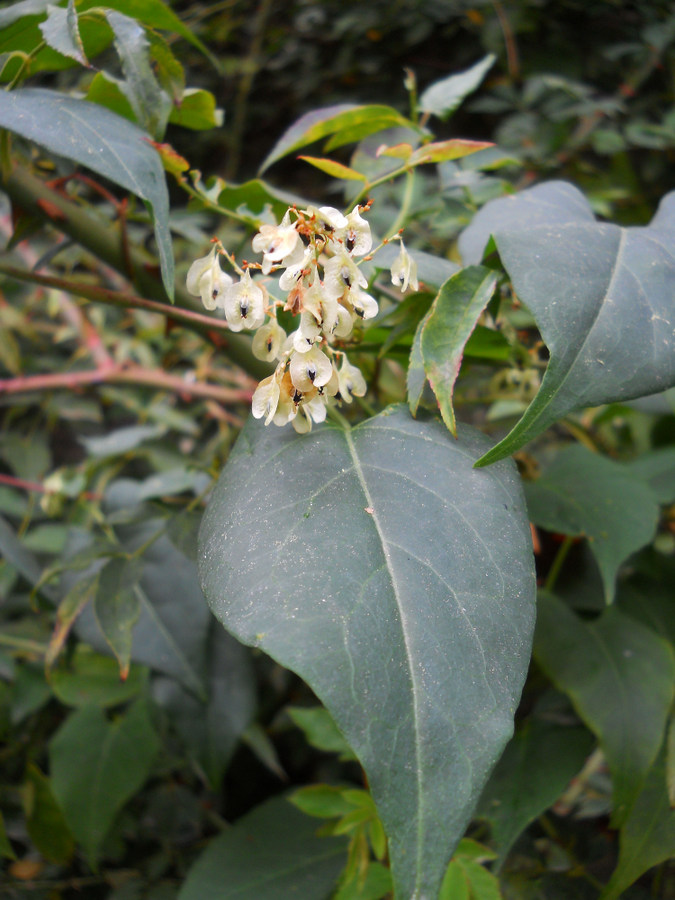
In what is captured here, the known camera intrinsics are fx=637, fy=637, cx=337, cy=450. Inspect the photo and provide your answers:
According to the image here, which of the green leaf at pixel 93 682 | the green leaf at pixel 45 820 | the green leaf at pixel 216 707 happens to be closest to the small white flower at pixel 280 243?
the green leaf at pixel 216 707

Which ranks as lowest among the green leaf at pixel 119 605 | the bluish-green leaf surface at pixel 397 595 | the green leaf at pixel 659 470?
the green leaf at pixel 659 470

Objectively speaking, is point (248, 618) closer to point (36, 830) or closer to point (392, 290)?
point (392, 290)

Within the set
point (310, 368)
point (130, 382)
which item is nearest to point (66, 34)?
point (310, 368)

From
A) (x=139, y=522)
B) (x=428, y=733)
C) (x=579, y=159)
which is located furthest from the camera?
(x=579, y=159)

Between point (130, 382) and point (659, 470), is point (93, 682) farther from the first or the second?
point (659, 470)

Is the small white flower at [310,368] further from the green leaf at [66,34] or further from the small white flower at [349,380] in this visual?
the green leaf at [66,34]

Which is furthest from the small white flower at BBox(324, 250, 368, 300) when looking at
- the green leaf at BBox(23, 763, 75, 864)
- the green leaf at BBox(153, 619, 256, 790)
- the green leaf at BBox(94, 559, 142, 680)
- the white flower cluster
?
the green leaf at BBox(23, 763, 75, 864)

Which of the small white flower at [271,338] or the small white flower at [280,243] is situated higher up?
the small white flower at [280,243]

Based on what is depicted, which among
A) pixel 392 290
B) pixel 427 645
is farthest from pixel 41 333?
pixel 427 645
